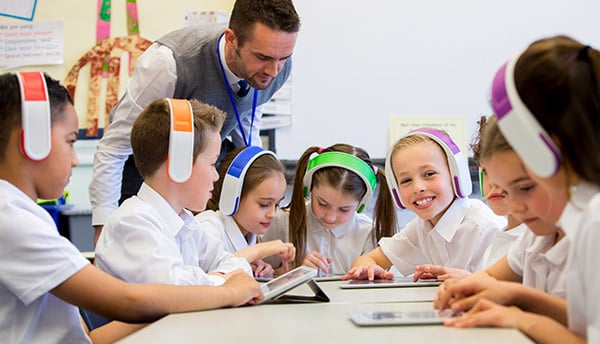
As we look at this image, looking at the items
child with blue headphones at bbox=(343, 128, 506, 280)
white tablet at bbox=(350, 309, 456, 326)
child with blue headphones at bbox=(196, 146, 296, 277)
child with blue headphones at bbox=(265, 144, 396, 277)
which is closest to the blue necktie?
child with blue headphones at bbox=(196, 146, 296, 277)

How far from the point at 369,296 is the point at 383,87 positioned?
2.12 metres

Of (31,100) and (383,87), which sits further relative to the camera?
(383,87)

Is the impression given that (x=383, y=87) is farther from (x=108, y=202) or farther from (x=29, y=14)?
(x=29, y=14)

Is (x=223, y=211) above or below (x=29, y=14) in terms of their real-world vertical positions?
below

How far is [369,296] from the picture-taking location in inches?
51.6

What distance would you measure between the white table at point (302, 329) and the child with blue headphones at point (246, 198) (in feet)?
3.16

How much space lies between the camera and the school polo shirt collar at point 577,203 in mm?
836

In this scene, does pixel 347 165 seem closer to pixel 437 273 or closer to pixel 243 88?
pixel 243 88

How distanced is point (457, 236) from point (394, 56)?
4.92ft

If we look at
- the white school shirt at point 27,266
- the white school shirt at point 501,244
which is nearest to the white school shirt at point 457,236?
the white school shirt at point 501,244

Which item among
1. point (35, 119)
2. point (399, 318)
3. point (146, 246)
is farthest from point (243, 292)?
point (35, 119)

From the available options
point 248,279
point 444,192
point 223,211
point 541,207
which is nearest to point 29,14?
point 223,211

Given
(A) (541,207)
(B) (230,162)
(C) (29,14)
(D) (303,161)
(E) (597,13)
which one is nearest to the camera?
(A) (541,207)

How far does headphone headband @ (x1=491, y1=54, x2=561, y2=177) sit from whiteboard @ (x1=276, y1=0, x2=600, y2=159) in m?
2.40
